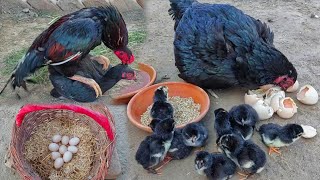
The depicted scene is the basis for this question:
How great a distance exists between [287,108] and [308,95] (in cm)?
23

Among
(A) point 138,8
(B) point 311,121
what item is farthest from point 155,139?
(A) point 138,8

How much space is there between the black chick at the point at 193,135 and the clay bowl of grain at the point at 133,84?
0.74 meters

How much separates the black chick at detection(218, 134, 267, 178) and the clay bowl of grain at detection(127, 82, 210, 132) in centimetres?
47

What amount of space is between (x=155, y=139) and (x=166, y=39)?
188cm

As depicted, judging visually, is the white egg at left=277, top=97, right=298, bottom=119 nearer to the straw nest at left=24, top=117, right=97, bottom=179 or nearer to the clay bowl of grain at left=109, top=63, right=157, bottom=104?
the clay bowl of grain at left=109, top=63, right=157, bottom=104

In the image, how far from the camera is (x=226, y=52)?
3336mm

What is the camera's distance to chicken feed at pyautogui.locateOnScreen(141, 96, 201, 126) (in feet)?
11.0

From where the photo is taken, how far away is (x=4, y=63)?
4.36m

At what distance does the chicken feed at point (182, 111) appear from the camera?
3.34 metres

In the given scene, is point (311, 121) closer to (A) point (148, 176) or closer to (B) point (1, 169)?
(A) point (148, 176)

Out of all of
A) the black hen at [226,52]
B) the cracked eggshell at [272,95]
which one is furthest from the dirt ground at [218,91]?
the black hen at [226,52]

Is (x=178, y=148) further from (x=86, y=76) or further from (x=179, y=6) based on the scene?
(x=179, y=6)

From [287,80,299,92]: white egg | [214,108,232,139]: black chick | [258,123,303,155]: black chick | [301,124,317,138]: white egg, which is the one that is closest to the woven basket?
[214,108,232,139]: black chick

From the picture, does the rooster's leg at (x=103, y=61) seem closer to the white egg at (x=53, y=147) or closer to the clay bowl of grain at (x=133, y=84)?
the clay bowl of grain at (x=133, y=84)
